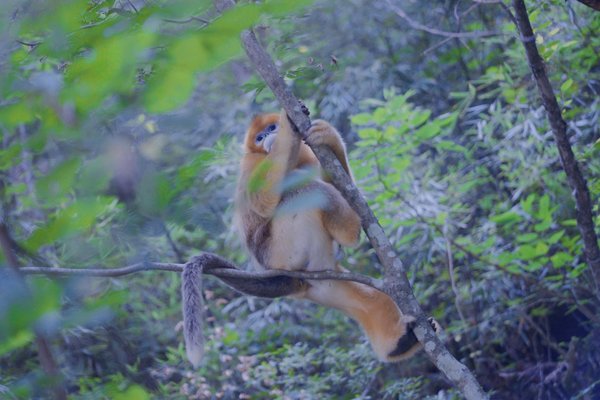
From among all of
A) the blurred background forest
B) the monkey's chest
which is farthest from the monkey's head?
the monkey's chest

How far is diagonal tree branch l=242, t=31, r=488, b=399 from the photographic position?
2.78m

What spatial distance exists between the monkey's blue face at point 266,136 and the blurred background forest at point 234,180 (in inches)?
7.2

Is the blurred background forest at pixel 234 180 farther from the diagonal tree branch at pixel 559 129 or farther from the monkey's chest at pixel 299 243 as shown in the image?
the monkey's chest at pixel 299 243

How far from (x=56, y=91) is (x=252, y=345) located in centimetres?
526

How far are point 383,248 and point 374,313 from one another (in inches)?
50.3

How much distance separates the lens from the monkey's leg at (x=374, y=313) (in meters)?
4.01

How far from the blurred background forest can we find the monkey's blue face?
18 centimetres

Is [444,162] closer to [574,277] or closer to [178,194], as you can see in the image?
[574,277]

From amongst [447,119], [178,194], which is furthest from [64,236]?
[447,119]

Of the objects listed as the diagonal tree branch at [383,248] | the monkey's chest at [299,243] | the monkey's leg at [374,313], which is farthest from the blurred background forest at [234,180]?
the monkey's leg at [374,313]

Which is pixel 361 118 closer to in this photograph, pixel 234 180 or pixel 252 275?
pixel 234 180

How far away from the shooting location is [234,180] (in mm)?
5262

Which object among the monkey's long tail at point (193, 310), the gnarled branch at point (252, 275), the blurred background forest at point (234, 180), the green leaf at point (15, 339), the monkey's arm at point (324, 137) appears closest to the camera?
the green leaf at point (15, 339)

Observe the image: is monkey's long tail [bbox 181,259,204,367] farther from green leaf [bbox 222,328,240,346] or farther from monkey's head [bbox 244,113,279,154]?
green leaf [bbox 222,328,240,346]
